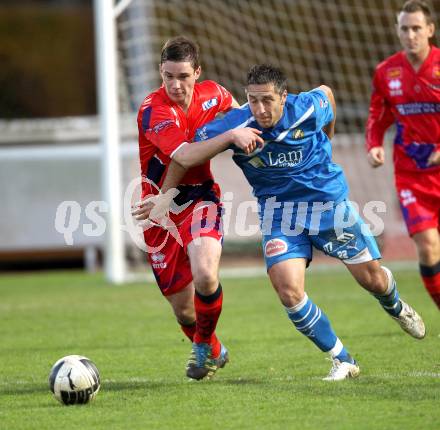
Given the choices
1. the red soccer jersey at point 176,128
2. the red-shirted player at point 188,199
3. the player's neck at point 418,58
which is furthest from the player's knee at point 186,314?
the player's neck at point 418,58

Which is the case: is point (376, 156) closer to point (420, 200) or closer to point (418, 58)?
point (420, 200)

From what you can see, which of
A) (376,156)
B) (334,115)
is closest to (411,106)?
(376,156)

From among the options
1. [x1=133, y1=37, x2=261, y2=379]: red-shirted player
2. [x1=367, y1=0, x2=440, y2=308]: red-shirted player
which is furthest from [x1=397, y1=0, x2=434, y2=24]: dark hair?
[x1=133, y1=37, x2=261, y2=379]: red-shirted player

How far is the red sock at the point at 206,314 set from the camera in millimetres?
6512

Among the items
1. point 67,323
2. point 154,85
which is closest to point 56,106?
point 154,85

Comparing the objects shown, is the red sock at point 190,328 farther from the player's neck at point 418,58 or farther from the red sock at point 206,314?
the player's neck at point 418,58

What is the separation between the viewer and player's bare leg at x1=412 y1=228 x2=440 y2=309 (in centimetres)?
752

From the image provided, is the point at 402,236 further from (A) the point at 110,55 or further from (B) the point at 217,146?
(B) the point at 217,146

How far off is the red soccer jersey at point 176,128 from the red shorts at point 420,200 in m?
1.69

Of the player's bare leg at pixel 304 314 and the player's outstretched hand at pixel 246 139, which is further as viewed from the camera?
the player's bare leg at pixel 304 314

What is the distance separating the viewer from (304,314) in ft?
20.6

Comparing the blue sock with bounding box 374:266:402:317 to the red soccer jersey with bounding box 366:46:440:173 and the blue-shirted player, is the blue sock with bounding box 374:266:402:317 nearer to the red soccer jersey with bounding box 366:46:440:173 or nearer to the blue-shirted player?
the blue-shirted player

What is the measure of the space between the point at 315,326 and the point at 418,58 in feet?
9.06

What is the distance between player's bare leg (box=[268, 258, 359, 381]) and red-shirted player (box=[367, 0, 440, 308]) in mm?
1525
